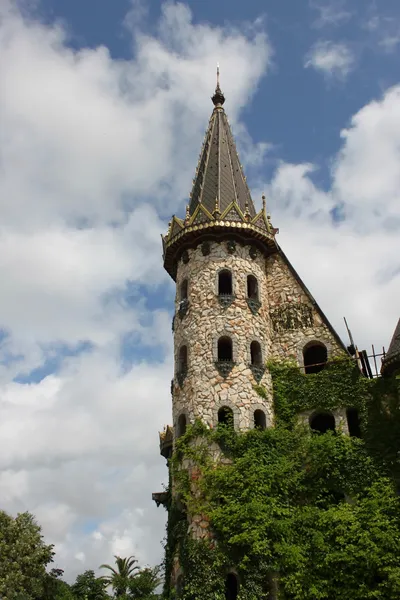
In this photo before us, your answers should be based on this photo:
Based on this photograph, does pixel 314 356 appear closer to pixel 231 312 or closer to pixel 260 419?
pixel 231 312

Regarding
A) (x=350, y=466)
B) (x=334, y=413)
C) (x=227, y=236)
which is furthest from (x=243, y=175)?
(x=350, y=466)

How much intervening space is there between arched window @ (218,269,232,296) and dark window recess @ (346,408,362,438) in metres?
7.40

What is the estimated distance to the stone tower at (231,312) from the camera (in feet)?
80.9

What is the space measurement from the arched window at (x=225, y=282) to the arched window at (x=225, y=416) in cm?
570

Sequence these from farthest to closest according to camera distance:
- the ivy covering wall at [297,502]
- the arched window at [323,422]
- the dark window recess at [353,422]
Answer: the arched window at [323,422], the dark window recess at [353,422], the ivy covering wall at [297,502]

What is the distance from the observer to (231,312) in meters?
26.3

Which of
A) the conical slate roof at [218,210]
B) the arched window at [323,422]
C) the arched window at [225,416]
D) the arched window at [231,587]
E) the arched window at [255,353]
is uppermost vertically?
the conical slate roof at [218,210]

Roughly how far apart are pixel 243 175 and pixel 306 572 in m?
20.4

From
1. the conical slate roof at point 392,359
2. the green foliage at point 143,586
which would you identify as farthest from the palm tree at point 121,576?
the conical slate roof at point 392,359

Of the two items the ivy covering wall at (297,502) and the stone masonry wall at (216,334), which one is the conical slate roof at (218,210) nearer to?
the stone masonry wall at (216,334)

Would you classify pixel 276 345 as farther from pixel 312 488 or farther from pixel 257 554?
pixel 257 554

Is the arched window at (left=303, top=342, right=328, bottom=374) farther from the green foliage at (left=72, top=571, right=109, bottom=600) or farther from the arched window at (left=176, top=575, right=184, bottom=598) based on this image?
the green foliage at (left=72, top=571, right=109, bottom=600)

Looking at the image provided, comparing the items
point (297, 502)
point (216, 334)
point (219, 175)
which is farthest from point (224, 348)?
point (219, 175)

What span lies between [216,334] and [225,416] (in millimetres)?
3625
